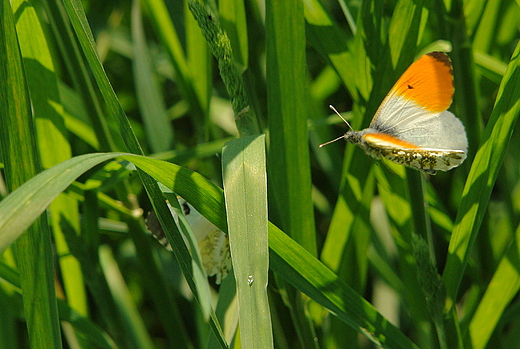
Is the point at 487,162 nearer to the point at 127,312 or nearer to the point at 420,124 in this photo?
the point at 420,124

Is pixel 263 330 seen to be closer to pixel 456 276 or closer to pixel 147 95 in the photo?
pixel 456 276

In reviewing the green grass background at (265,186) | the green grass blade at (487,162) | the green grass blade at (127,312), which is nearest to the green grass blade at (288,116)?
the green grass background at (265,186)

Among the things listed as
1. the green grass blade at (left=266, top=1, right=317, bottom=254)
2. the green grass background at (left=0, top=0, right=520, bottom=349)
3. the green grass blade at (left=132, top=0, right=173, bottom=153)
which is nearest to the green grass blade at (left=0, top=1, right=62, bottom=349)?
the green grass background at (left=0, top=0, right=520, bottom=349)

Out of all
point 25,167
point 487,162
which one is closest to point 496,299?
point 487,162

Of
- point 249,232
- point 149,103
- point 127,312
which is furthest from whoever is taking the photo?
point 149,103

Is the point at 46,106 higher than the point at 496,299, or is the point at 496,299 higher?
the point at 46,106

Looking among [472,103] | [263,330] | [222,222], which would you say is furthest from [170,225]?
[472,103]

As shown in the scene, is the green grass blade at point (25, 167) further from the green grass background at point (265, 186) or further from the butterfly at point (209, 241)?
the butterfly at point (209, 241)
